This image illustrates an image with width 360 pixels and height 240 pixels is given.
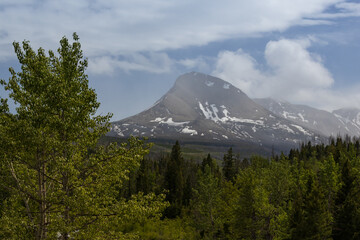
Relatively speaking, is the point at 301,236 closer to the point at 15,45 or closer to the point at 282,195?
the point at 282,195

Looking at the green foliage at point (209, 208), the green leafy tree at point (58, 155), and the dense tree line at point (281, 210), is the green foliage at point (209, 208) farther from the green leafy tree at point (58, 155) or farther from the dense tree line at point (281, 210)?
the green leafy tree at point (58, 155)

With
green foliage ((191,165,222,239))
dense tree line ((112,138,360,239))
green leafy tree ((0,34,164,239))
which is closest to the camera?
green leafy tree ((0,34,164,239))

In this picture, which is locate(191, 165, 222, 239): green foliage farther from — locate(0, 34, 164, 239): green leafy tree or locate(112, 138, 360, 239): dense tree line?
locate(0, 34, 164, 239): green leafy tree

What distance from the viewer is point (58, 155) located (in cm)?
1314

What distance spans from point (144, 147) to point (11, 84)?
6687 mm

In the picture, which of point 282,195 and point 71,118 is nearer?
point 71,118

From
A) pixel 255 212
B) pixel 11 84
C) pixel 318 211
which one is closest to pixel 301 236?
pixel 318 211

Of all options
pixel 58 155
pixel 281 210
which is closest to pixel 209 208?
pixel 281 210

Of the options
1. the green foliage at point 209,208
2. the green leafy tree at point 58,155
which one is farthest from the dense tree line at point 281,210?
the green leafy tree at point 58,155

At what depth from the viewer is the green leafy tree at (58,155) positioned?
12.0m

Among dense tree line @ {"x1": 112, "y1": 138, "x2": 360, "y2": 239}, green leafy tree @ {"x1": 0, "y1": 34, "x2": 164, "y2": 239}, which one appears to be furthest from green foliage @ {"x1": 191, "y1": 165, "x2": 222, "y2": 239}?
green leafy tree @ {"x1": 0, "y1": 34, "x2": 164, "y2": 239}

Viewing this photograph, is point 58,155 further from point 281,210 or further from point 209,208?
point 209,208

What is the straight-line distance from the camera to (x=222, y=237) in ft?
184

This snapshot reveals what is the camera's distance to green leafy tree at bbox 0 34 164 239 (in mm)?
11977
